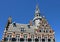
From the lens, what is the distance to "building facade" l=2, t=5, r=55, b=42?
5234 centimetres

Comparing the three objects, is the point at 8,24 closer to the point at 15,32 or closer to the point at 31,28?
the point at 15,32

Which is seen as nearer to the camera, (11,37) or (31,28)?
(11,37)

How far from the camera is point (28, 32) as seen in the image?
5444cm

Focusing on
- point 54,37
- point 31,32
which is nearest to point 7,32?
point 31,32

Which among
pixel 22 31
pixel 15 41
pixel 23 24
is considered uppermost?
pixel 23 24

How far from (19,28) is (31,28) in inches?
167

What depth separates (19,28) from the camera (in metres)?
55.4

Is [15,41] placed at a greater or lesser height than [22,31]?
lesser

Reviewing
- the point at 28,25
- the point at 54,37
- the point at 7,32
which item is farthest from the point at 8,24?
the point at 54,37

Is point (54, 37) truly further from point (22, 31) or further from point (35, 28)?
point (22, 31)

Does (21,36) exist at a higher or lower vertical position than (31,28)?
lower

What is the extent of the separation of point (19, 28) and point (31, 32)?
409cm

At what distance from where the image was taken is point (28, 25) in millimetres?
58312

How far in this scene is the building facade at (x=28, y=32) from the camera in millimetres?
52344
